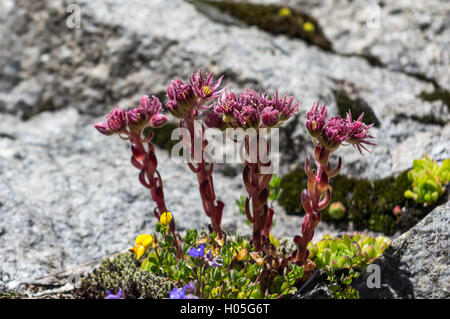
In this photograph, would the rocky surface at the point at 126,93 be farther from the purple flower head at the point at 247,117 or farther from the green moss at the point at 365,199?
the purple flower head at the point at 247,117

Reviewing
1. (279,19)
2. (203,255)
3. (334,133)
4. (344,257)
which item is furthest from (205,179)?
(279,19)

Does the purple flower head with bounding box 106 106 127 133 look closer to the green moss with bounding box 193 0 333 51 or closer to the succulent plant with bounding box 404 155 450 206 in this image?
the succulent plant with bounding box 404 155 450 206

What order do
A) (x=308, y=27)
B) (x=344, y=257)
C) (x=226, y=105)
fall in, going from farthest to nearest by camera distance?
1. (x=308, y=27)
2. (x=344, y=257)
3. (x=226, y=105)

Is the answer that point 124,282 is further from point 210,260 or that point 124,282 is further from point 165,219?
point 210,260

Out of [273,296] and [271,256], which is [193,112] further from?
[273,296]
